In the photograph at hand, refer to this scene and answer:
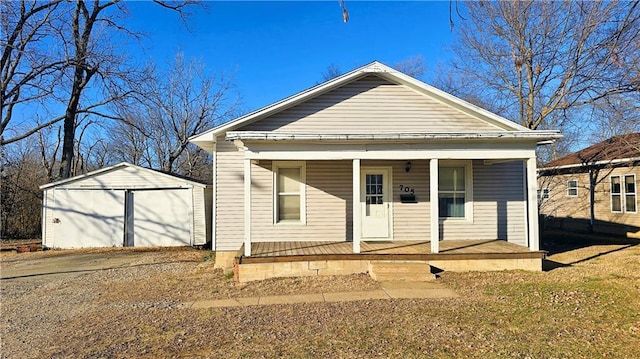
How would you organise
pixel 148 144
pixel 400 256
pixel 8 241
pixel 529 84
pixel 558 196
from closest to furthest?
pixel 400 256, pixel 8 241, pixel 529 84, pixel 558 196, pixel 148 144

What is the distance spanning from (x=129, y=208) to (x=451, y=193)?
1143 cm

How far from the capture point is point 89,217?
46.9 ft

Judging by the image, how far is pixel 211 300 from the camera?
668 cm

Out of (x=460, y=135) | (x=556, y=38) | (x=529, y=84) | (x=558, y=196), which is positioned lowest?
(x=558, y=196)

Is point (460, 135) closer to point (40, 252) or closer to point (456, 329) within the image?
point (456, 329)

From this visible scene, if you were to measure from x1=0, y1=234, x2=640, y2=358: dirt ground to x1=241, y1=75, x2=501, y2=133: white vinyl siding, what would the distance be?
3.78 metres

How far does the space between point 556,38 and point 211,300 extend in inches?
716

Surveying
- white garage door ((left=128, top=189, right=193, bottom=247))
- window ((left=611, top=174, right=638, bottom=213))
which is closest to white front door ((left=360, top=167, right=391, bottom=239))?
white garage door ((left=128, top=189, right=193, bottom=247))

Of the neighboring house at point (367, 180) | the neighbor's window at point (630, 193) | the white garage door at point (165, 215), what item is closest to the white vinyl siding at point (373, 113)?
the neighboring house at point (367, 180)

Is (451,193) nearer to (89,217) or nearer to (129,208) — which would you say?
(129,208)

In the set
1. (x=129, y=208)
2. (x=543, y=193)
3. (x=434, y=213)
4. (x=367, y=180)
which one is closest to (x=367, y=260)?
(x=434, y=213)

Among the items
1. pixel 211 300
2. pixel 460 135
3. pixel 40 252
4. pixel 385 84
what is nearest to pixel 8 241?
pixel 40 252

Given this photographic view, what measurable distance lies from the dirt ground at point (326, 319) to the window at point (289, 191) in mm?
2203

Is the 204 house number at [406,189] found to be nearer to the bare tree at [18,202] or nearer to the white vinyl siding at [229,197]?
the white vinyl siding at [229,197]
